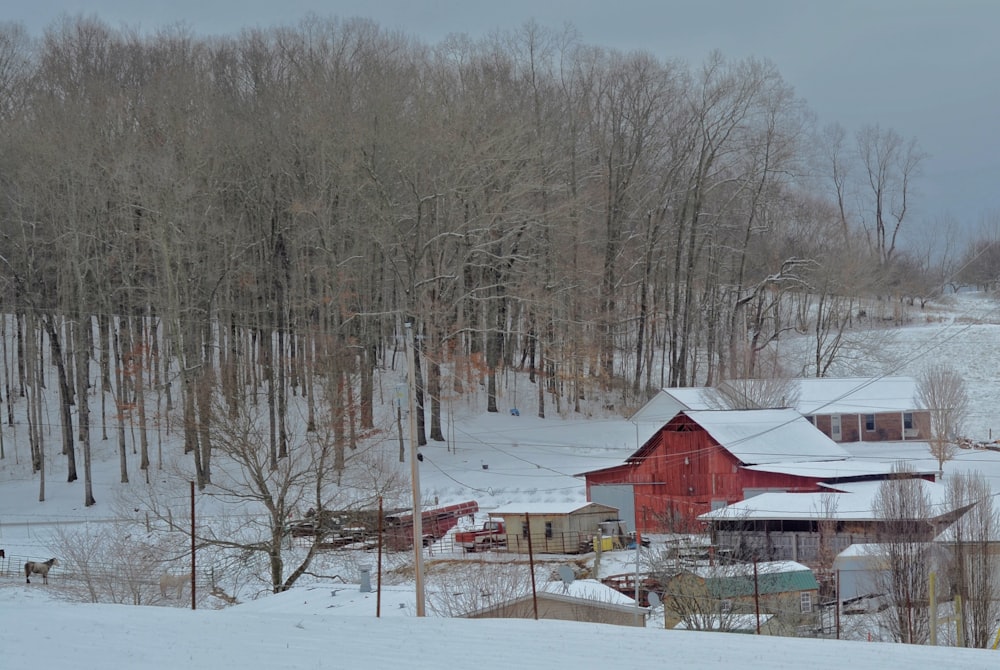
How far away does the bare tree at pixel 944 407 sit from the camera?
41.1m

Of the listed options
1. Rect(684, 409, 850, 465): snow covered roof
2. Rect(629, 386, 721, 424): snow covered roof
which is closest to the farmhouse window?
Rect(629, 386, 721, 424): snow covered roof

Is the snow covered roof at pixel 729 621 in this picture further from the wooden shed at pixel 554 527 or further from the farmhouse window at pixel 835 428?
the farmhouse window at pixel 835 428

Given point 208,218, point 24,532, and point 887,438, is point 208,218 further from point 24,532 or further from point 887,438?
point 887,438

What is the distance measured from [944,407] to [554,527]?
21486 millimetres

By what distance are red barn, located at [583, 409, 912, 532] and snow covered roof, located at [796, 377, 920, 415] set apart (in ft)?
36.1

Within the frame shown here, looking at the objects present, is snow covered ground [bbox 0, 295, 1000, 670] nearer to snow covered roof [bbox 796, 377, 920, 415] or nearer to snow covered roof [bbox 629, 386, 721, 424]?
snow covered roof [bbox 629, 386, 721, 424]

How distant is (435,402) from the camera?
39844mm

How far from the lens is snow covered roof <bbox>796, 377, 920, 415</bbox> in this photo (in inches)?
1864

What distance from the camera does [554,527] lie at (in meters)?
32.0

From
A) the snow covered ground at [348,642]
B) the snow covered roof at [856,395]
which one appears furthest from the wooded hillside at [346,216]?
the snow covered ground at [348,642]

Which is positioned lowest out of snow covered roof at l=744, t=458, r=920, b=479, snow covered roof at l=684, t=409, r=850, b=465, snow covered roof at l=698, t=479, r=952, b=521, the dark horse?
the dark horse

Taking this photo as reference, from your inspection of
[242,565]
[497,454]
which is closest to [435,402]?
[497,454]

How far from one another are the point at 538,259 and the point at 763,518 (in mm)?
16373

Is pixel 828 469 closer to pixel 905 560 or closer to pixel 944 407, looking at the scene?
pixel 905 560
